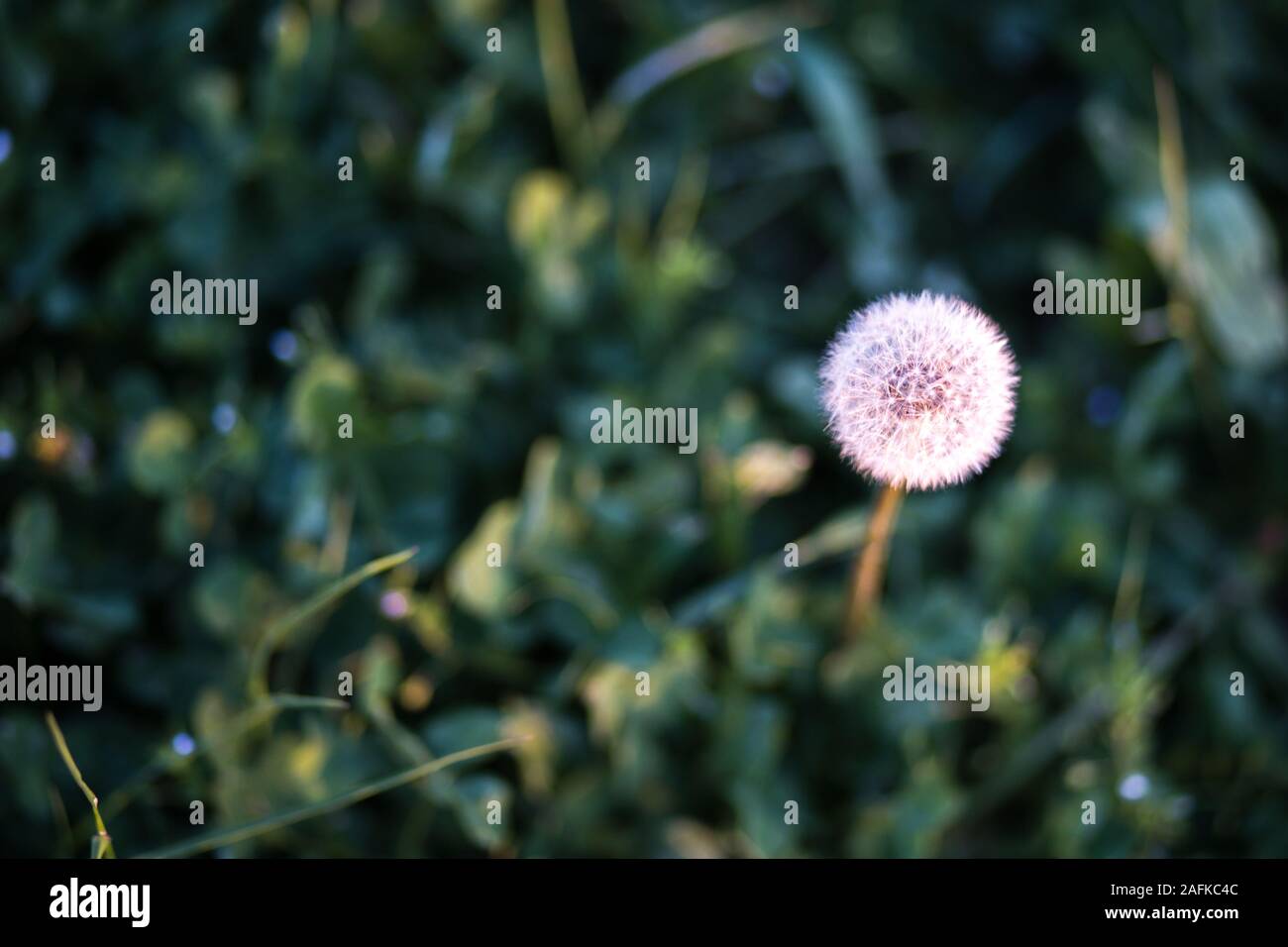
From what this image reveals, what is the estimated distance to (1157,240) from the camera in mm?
2016

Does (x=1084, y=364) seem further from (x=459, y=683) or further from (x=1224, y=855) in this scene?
(x=459, y=683)

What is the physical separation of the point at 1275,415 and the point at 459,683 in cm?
156

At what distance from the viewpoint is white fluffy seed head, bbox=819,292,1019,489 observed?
4.09ft

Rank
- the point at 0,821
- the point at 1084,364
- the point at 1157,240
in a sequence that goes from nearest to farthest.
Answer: the point at 0,821 → the point at 1157,240 → the point at 1084,364

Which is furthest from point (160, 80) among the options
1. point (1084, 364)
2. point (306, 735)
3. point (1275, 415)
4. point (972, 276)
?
point (1275, 415)
